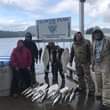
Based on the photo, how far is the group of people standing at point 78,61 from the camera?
27.0ft

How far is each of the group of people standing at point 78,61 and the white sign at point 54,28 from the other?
41.5 inches

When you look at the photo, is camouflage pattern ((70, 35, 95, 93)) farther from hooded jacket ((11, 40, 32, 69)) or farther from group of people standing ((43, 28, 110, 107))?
hooded jacket ((11, 40, 32, 69))

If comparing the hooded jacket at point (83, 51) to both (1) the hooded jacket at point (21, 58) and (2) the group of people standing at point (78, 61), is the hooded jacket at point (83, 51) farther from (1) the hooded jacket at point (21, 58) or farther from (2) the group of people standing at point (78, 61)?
(1) the hooded jacket at point (21, 58)

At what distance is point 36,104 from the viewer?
8875 millimetres

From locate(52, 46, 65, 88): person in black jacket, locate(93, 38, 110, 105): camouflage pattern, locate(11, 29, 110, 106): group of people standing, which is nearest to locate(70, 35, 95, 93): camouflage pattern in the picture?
locate(11, 29, 110, 106): group of people standing

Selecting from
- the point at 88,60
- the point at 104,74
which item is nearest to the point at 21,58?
the point at 88,60

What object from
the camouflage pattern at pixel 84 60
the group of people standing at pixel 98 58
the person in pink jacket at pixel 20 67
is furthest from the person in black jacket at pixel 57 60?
the group of people standing at pixel 98 58

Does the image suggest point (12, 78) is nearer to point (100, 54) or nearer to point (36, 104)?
point (36, 104)

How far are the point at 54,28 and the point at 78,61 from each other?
2583 millimetres

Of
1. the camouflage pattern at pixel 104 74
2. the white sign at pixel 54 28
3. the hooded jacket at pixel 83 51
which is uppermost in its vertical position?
the white sign at pixel 54 28

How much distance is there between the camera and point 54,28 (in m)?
Result: 12.1

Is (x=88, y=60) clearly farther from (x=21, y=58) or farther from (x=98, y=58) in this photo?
(x=21, y=58)

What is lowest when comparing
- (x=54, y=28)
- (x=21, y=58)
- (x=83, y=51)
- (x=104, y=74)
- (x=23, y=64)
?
(x=104, y=74)

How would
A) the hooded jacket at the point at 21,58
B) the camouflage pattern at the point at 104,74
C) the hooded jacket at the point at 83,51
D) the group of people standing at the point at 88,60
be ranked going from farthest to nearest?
the hooded jacket at the point at 21,58 → the hooded jacket at the point at 83,51 → the group of people standing at the point at 88,60 → the camouflage pattern at the point at 104,74
